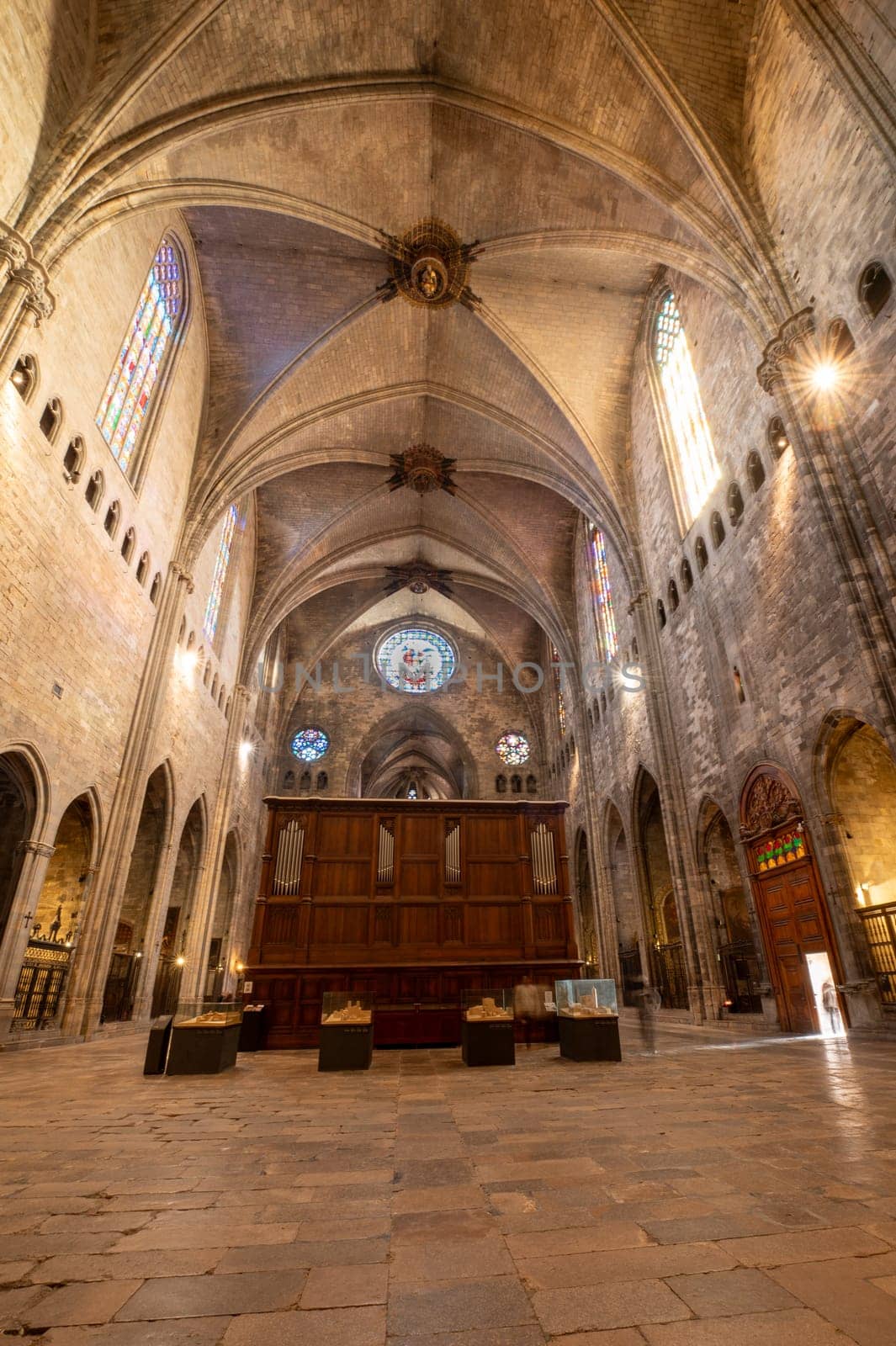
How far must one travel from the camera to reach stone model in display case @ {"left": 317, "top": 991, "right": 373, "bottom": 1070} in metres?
8.15

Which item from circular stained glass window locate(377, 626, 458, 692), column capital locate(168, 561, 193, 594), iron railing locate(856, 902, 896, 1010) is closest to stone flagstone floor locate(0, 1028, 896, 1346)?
iron railing locate(856, 902, 896, 1010)

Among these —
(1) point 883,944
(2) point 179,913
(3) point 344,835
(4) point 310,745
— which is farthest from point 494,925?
(4) point 310,745

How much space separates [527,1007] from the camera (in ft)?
34.2

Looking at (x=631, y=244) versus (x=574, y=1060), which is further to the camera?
(x=631, y=244)

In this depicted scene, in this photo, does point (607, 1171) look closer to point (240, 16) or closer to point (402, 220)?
point (240, 16)

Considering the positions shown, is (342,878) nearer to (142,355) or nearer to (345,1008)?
(345,1008)

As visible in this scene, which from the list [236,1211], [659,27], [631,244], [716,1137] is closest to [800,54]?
[659,27]

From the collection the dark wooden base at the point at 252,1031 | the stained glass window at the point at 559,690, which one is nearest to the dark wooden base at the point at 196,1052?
the dark wooden base at the point at 252,1031

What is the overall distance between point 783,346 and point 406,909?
11.0 meters

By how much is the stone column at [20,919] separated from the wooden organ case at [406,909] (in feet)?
11.1

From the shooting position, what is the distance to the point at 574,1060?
8.21 m

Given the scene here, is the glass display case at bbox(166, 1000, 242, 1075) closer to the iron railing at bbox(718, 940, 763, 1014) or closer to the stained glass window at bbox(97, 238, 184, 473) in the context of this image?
the iron railing at bbox(718, 940, 763, 1014)

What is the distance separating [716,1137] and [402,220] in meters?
17.0

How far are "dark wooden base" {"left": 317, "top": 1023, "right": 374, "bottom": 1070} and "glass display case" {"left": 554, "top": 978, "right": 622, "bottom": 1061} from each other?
244 centimetres
